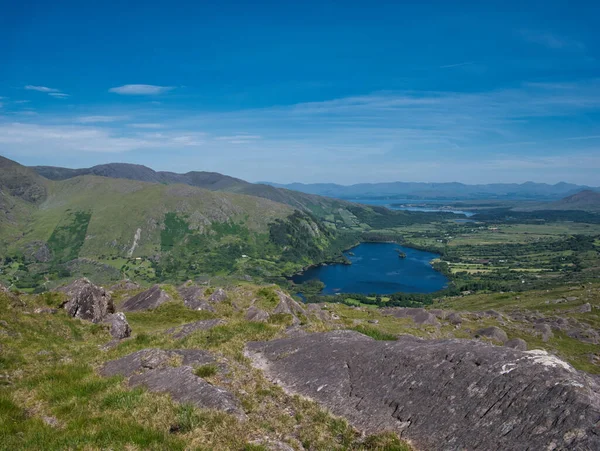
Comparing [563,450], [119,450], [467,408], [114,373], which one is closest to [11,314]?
[114,373]

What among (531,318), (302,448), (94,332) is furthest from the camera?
(531,318)

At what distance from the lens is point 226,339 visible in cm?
2305

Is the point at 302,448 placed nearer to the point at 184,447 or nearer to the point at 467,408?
the point at 184,447

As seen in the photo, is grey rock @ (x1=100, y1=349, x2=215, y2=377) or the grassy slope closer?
the grassy slope

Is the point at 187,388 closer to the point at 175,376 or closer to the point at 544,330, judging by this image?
the point at 175,376

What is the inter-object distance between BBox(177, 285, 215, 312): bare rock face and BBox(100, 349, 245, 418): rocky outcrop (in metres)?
30.9

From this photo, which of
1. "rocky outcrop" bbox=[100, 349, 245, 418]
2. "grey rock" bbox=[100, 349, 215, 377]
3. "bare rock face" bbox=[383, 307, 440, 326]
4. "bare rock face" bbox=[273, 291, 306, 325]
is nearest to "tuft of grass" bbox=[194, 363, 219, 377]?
"rocky outcrop" bbox=[100, 349, 245, 418]

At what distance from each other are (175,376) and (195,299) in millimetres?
38607

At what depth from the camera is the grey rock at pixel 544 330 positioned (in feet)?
309

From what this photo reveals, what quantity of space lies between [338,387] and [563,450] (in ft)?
26.2

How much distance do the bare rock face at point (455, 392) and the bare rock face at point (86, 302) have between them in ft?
89.4

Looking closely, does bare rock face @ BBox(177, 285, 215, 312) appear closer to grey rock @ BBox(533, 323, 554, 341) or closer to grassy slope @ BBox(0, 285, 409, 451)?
grassy slope @ BBox(0, 285, 409, 451)

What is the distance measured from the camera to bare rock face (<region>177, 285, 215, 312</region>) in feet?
161

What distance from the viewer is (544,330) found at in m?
98.0
